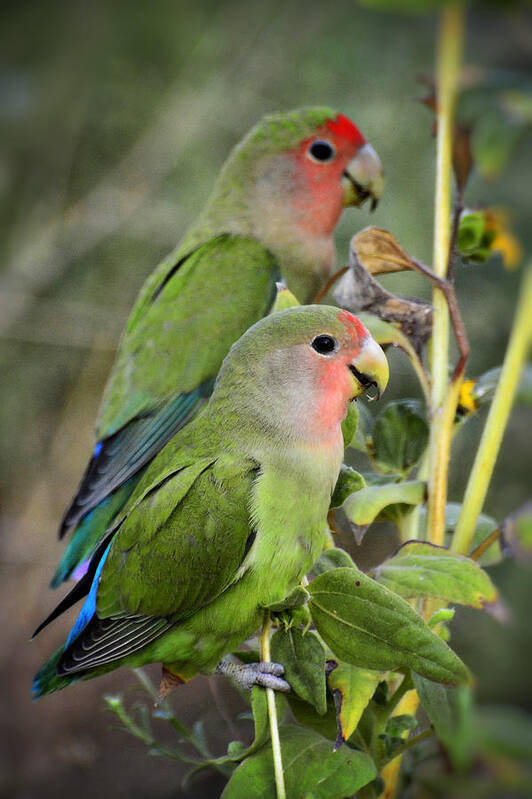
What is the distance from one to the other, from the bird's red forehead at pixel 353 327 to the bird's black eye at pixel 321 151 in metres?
0.53

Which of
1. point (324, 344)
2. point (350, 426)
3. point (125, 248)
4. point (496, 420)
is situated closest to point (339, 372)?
point (324, 344)

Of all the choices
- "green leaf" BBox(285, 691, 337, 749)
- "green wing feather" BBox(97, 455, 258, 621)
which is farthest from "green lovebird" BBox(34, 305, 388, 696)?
"green leaf" BBox(285, 691, 337, 749)

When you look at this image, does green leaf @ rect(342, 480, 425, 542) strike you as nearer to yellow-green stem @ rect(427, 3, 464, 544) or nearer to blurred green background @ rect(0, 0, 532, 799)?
yellow-green stem @ rect(427, 3, 464, 544)

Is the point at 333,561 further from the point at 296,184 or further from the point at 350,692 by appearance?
the point at 296,184

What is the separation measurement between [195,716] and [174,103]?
205cm

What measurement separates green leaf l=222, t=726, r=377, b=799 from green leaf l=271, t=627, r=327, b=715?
0.11 feet

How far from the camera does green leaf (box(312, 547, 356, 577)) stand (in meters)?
0.58

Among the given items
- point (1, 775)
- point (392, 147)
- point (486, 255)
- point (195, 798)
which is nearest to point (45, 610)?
point (1, 775)

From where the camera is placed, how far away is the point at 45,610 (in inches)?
108

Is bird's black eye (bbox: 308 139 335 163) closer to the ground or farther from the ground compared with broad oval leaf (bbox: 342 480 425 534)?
farther from the ground

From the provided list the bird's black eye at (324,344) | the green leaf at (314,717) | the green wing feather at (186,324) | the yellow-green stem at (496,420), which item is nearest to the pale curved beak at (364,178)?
the green wing feather at (186,324)

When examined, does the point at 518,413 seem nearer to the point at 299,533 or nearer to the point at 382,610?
the point at 299,533

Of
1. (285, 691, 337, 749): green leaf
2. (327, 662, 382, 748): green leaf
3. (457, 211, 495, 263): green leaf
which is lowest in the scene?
(285, 691, 337, 749): green leaf

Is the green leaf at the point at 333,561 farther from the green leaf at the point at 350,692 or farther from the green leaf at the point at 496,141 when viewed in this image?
the green leaf at the point at 496,141
